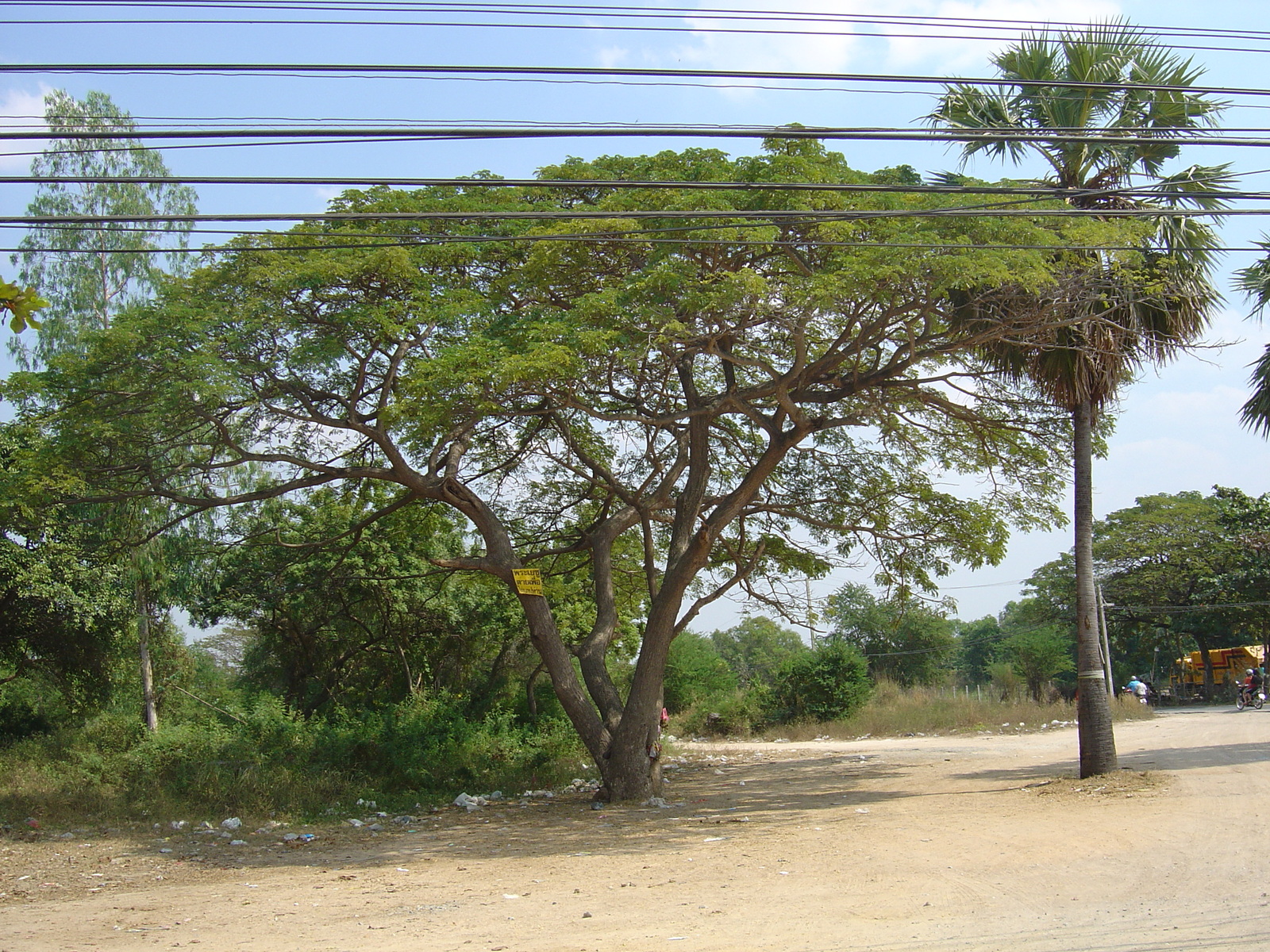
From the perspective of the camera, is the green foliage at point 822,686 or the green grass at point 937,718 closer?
the green grass at point 937,718

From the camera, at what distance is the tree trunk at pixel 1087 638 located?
42.5 ft

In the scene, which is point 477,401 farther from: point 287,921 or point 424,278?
point 287,921

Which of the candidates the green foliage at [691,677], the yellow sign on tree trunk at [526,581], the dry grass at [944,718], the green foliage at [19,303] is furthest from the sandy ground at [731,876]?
the green foliage at [691,677]

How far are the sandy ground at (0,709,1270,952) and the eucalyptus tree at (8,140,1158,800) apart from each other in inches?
123

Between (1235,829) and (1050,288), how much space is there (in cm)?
605

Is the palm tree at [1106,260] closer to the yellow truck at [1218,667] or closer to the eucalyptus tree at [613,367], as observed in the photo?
the eucalyptus tree at [613,367]

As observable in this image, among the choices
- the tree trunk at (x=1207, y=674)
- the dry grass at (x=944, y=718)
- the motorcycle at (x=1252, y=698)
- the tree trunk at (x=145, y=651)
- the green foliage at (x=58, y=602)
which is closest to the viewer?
the green foliage at (x=58, y=602)

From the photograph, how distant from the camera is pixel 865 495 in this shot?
15.6 metres

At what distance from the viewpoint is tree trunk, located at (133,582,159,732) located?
19344 mm

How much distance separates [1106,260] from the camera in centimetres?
1203

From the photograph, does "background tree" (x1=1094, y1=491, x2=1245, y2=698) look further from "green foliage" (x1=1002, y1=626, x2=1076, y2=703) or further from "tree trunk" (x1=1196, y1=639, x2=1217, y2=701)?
"green foliage" (x1=1002, y1=626, x2=1076, y2=703)

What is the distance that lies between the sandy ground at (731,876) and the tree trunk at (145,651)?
23.5 ft

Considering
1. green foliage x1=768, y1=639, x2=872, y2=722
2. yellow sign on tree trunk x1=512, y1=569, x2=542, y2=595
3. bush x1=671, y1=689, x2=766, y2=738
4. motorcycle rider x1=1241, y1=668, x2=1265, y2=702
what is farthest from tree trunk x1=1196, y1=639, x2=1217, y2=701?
yellow sign on tree trunk x1=512, y1=569, x2=542, y2=595

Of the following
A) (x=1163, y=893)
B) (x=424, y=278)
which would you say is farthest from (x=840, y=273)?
(x=1163, y=893)
